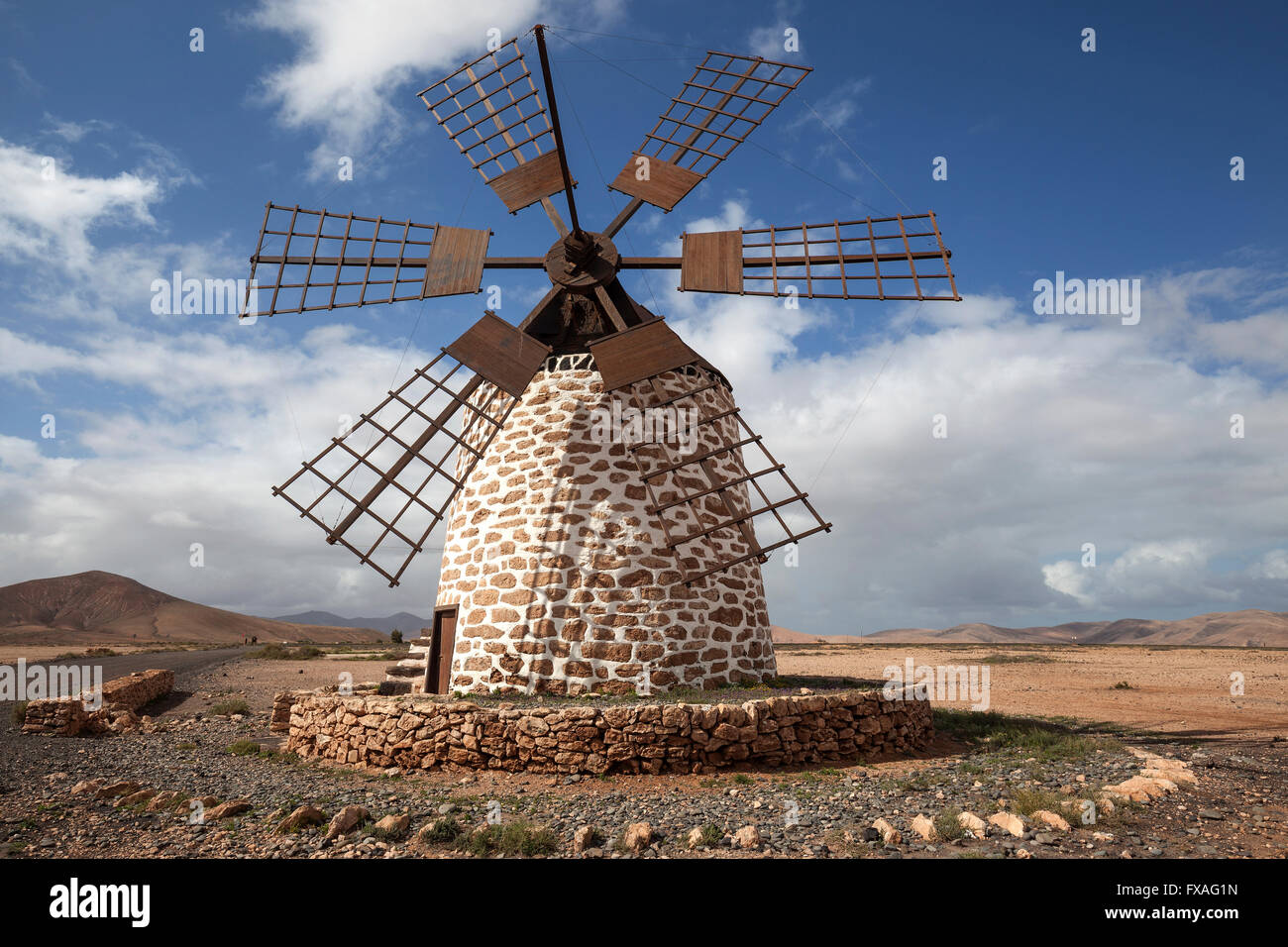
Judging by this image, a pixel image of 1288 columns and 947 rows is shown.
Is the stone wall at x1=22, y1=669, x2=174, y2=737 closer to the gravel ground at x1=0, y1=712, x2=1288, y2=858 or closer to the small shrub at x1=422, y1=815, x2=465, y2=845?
the gravel ground at x1=0, y1=712, x2=1288, y2=858

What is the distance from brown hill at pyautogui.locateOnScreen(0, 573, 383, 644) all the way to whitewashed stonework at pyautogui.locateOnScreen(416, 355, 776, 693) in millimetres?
61272

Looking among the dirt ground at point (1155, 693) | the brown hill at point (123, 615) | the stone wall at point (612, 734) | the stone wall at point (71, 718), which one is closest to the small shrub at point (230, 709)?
the stone wall at point (71, 718)

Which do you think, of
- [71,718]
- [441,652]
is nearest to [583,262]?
[441,652]

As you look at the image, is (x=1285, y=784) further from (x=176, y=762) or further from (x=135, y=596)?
(x=135, y=596)

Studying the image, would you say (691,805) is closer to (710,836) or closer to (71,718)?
(710,836)

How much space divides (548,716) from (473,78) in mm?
11668

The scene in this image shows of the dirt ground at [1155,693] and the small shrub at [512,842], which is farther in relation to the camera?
the dirt ground at [1155,693]

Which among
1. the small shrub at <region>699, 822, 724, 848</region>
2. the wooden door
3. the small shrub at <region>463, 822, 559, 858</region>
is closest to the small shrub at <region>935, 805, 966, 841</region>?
the small shrub at <region>699, 822, 724, 848</region>

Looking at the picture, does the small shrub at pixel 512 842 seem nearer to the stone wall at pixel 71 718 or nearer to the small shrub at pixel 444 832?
the small shrub at pixel 444 832

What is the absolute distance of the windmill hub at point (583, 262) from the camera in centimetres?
1109

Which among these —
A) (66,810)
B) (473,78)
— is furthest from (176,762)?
(473,78)

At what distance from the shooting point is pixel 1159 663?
28406mm

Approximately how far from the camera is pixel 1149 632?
90.6 metres

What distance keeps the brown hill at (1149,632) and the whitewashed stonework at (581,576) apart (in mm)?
65395
